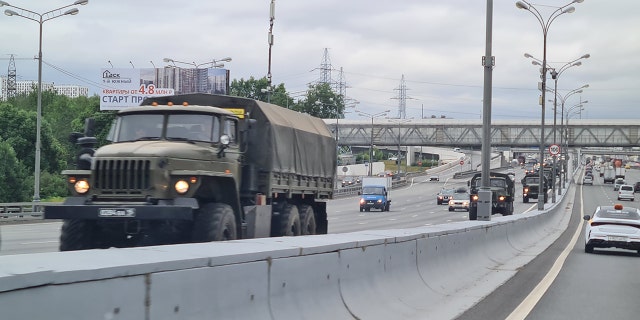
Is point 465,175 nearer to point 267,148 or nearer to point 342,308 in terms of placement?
point 267,148

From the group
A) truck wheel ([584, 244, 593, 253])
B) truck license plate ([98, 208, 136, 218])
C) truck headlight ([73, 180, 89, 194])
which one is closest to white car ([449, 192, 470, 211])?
truck wheel ([584, 244, 593, 253])

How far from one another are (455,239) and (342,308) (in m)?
7.10

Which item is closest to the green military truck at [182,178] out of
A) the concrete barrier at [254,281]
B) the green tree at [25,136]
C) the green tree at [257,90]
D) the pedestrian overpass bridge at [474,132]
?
the concrete barrier at [254,281]

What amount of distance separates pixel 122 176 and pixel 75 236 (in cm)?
129

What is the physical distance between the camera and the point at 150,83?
71.5 meters

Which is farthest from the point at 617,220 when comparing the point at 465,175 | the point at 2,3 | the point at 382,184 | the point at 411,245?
the point at 465,175

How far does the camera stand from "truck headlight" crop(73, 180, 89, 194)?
14078mm

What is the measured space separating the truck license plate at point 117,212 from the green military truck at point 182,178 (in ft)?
0.05

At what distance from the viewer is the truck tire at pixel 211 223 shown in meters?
13.8

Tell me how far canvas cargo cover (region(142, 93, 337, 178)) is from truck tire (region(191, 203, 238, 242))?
9.68 ft

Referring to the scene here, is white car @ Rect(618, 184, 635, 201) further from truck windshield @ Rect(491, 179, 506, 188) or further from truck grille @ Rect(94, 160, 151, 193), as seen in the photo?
truck grille @ Rect(94, 160, 151, 193)

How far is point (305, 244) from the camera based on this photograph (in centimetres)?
837

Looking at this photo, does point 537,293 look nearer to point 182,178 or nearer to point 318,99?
point 182,178

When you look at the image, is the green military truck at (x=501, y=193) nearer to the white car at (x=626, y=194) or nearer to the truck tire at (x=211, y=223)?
the truck tire at (x=211, y=223)
